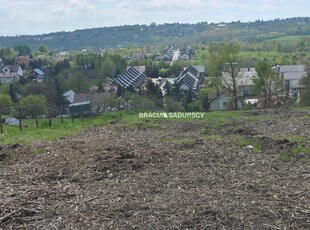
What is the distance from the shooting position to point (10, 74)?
74188 millimetres

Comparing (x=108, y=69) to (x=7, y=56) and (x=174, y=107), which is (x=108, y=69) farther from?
(x=174, y=107)

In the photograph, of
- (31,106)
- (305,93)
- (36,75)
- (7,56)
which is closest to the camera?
(305,93)

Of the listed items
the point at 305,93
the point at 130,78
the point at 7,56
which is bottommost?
the point at 130,78

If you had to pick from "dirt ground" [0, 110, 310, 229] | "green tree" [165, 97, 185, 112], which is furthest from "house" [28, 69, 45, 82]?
"dirt ground" [0, 110, 310, 229]

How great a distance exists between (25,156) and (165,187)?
481cm

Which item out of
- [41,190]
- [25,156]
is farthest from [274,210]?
[25,156]

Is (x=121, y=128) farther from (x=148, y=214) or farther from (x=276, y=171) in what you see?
(x=148, y=214)

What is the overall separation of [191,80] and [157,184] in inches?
2463

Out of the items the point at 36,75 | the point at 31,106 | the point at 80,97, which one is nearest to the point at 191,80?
the point at 80,97

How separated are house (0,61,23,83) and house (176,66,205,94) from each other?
28.8m

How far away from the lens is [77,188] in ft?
26.1

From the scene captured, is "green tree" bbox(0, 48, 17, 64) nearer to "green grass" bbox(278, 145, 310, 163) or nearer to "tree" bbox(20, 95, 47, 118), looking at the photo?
"tree" bbox(20, 95, 47, 118)

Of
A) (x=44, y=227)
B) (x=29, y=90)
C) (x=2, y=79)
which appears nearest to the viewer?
(x=44, y=227)

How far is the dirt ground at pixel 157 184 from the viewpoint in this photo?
20.3 feet
